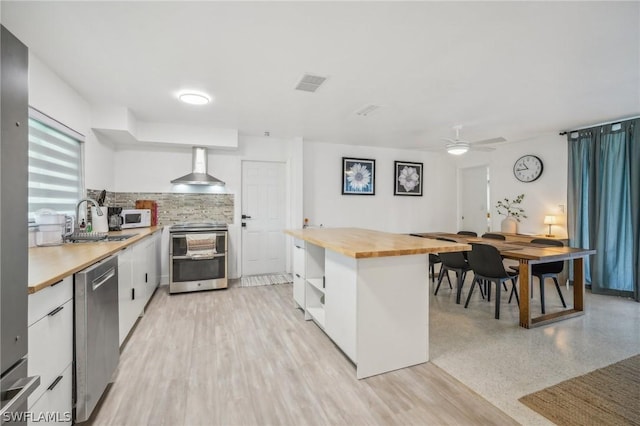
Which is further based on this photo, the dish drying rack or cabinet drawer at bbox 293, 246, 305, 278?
cabinet drawer at bbox 293, 246, 305, 278

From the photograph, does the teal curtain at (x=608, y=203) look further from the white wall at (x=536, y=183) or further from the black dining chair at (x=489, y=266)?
the black dining chair at (x=489, y=266)

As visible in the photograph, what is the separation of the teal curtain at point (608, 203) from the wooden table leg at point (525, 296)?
2.21 metres

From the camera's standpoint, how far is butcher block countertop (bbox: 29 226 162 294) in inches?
51.3

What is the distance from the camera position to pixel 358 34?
78.9 inches

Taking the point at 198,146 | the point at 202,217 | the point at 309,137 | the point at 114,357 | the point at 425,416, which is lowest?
the point at 425,416

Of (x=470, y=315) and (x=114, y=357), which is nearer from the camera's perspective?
(x=114, y=357)

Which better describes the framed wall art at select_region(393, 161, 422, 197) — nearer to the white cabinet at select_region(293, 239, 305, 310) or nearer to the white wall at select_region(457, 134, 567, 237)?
the white wall at select_region(457, 134, 567, 237)

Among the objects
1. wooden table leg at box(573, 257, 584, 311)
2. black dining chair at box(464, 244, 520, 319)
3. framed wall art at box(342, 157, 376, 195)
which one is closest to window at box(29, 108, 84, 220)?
framed wall art at box(342, 157, 376, 195)

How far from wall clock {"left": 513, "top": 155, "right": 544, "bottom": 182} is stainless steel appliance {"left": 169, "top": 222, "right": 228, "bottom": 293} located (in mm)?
5256

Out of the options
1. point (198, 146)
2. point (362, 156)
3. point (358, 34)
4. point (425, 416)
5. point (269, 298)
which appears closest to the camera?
point (425, 416)

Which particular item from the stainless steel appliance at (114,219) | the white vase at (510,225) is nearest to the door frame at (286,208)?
the stainless steel appliance at (114,219)

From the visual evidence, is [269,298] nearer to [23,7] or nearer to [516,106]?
[23,7]

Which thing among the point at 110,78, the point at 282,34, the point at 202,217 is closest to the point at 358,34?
the point at 282,34

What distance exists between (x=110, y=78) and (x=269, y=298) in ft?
9.81
